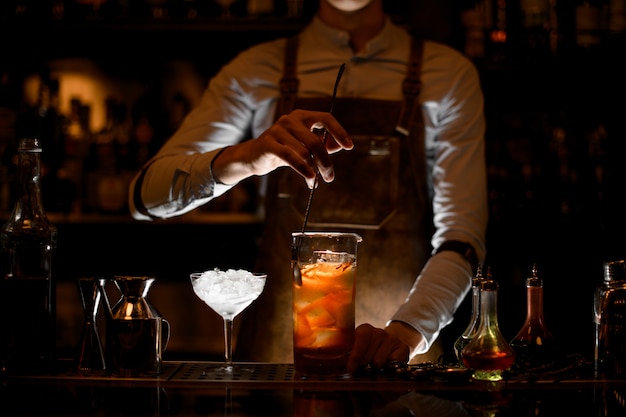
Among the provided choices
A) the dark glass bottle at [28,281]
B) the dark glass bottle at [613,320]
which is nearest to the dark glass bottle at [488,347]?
the dark glass bottle at [613,320]

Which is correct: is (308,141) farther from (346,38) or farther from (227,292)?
(346,38)

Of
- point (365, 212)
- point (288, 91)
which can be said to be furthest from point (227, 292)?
point (288, 91)

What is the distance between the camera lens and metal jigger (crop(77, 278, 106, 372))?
1.27 m

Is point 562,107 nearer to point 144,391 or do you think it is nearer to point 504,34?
point 504,34

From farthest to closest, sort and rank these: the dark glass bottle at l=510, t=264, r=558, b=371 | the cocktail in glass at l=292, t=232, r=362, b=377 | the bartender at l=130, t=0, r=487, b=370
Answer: the bartender at l=130, t=0, r=487, b=370
the dark glass bottle at l=510, t=264, r=558, b=371
the cocktail in glass at l=292, t=232, r=362, b=377

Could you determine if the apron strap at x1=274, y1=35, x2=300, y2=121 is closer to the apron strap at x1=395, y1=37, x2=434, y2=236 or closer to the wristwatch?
the apron strap at x1=395, y1=37, x2=434, y2=236

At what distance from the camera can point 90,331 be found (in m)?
1.28

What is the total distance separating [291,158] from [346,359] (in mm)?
323

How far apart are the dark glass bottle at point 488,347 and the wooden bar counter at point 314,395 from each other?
3 cm

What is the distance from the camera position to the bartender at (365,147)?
1.92m

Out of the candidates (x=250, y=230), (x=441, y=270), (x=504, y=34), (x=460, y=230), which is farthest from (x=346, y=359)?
(x=504, y=34)

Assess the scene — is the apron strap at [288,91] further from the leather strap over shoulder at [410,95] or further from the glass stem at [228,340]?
the glass stem at [228,340]

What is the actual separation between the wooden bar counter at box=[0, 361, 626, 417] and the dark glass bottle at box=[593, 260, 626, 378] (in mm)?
41

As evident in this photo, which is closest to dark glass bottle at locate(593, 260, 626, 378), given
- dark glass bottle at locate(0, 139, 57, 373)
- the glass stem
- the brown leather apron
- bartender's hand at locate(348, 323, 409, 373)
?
bartender's hand at locate(348, 323, 409, 373)
